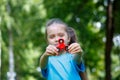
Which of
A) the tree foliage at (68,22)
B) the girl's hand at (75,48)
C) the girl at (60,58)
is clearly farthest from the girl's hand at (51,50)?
the tree foliage at (68,22)

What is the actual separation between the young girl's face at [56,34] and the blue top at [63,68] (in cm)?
11

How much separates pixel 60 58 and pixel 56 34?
174mm

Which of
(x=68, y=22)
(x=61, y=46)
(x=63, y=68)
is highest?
(x=68, y=22)

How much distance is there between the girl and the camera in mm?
3080

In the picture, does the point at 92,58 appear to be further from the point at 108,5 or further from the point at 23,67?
the point at 23,67

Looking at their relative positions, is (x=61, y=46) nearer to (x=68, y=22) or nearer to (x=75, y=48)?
(x=75, y=48)

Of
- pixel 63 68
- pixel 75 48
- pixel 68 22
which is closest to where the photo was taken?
pixel 75 48

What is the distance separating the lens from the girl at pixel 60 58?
308cm

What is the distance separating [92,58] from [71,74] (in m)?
13.7

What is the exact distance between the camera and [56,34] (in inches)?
126

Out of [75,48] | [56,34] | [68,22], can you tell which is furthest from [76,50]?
[68,22]

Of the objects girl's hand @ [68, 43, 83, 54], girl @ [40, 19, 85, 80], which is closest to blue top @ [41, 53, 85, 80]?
girl @ [40, 19, 85, 80]

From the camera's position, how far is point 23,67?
30922 millimetres

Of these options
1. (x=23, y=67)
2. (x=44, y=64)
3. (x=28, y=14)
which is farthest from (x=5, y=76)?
(x=44, y=64)
